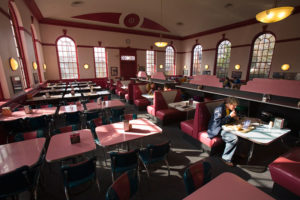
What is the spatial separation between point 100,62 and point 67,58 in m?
2.36

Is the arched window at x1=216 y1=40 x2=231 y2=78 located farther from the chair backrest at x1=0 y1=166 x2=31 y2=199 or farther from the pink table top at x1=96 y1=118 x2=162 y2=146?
the chair backrest at x1=0 y1=166 x2=31 y2=199

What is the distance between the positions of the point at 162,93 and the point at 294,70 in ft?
26.4

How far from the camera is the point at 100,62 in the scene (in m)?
11.8

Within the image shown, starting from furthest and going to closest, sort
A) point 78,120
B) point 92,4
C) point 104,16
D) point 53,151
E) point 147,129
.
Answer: point 104,16
point 92,4
point 78,120
point 147,129
point 53,151

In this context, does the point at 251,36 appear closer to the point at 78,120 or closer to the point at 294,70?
the point at 294,70

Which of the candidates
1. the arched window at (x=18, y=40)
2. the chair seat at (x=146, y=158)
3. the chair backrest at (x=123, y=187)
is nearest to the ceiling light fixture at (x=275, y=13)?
the chair seat at (x=146, y=158)

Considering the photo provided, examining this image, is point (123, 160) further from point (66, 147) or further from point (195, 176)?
point (195, 176)

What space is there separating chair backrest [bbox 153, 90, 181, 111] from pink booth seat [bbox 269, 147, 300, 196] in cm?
326

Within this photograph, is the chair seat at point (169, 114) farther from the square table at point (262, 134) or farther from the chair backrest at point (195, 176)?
the chair backrest at point (195, 176)

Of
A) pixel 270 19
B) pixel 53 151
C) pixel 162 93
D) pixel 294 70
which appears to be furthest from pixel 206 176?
pixel 294 70

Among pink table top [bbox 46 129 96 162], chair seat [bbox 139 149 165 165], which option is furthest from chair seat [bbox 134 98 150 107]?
chair seat [bbox 139 149 165 165]

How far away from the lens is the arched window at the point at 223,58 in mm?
11218

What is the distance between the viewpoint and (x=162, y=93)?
499 cm

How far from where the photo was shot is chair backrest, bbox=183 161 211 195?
5.03 ft
